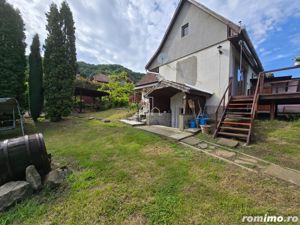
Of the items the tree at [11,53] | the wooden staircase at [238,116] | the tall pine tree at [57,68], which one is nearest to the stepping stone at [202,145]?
the wooden staircase at [238,116]

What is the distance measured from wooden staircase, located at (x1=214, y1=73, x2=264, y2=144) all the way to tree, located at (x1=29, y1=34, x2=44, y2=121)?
40.5 feet

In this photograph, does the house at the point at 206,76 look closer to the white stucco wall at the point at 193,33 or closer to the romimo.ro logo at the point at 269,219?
the white stucco wall at the point at 193,33

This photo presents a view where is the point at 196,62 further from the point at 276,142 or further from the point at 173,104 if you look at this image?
the point at 276,142

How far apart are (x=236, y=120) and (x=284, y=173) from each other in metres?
3.64

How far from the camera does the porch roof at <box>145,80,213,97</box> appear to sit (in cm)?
776

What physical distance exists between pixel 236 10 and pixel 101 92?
1540 centimetres

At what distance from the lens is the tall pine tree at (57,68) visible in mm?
11000

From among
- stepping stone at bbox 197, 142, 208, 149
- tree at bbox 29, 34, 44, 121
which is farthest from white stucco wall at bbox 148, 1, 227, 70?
tree at bbox 29, 34, 44, 121

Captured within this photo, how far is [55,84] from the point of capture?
36.2 ft

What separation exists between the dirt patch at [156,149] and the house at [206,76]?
2.48m

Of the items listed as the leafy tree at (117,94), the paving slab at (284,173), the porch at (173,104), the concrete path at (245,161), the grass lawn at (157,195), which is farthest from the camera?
the leafy tree at (117,94)

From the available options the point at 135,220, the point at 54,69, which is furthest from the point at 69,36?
the point at 135,220

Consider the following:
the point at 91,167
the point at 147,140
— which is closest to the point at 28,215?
the point at 91,167

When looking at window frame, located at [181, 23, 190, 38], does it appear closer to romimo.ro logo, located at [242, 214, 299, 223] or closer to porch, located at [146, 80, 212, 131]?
porch, located at [146, 80, 212, 131]
